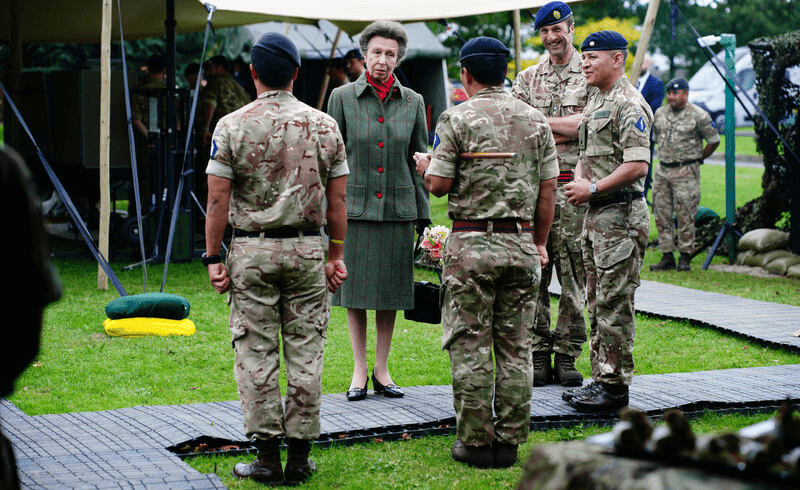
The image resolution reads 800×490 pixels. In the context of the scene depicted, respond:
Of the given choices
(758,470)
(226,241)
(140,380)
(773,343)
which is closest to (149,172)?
(226,241)

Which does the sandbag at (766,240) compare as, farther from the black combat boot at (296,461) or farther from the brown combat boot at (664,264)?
the black combat boot at (296,461)

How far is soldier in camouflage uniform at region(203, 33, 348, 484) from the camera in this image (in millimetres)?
3953

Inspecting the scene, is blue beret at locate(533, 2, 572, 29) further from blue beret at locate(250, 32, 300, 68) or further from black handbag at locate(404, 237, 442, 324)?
blue beret at locate(250, 32, 300, 68)

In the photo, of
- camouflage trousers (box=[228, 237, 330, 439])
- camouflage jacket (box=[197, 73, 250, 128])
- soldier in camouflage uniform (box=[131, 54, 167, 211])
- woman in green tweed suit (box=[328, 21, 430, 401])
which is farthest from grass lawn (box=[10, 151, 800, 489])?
camouflage jacket (box=[197, 73, 250, 128])

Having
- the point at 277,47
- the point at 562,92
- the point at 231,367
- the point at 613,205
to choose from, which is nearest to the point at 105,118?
the point at 231,367

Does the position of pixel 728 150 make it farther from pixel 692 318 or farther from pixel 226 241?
pixel 226 241

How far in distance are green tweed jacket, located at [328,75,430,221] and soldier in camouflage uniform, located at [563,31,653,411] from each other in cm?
101

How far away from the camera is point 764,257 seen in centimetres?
1139

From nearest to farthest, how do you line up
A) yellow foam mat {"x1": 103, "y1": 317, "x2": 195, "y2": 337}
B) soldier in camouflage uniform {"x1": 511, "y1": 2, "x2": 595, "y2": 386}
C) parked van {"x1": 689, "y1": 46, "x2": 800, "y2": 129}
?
soldier in camouflage uniform {"x1": 511, "y1": 2, "x2": 595, "y2": 386}, yellow foam mat {"x1": 103, "y1": 317, "x2": 195, "y2": 337}, parked van {"x1": 689, "y1": 46, "x2": 800, "y2": 129}

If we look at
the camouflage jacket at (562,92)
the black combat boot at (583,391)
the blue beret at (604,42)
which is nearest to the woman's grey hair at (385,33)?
the camouflage jacket at (562,92)

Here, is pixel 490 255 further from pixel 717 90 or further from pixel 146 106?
pixel 717 90

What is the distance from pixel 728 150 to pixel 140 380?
8726mm

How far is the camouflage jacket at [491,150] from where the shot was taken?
4.26m

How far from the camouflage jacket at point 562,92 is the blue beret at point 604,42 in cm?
62
